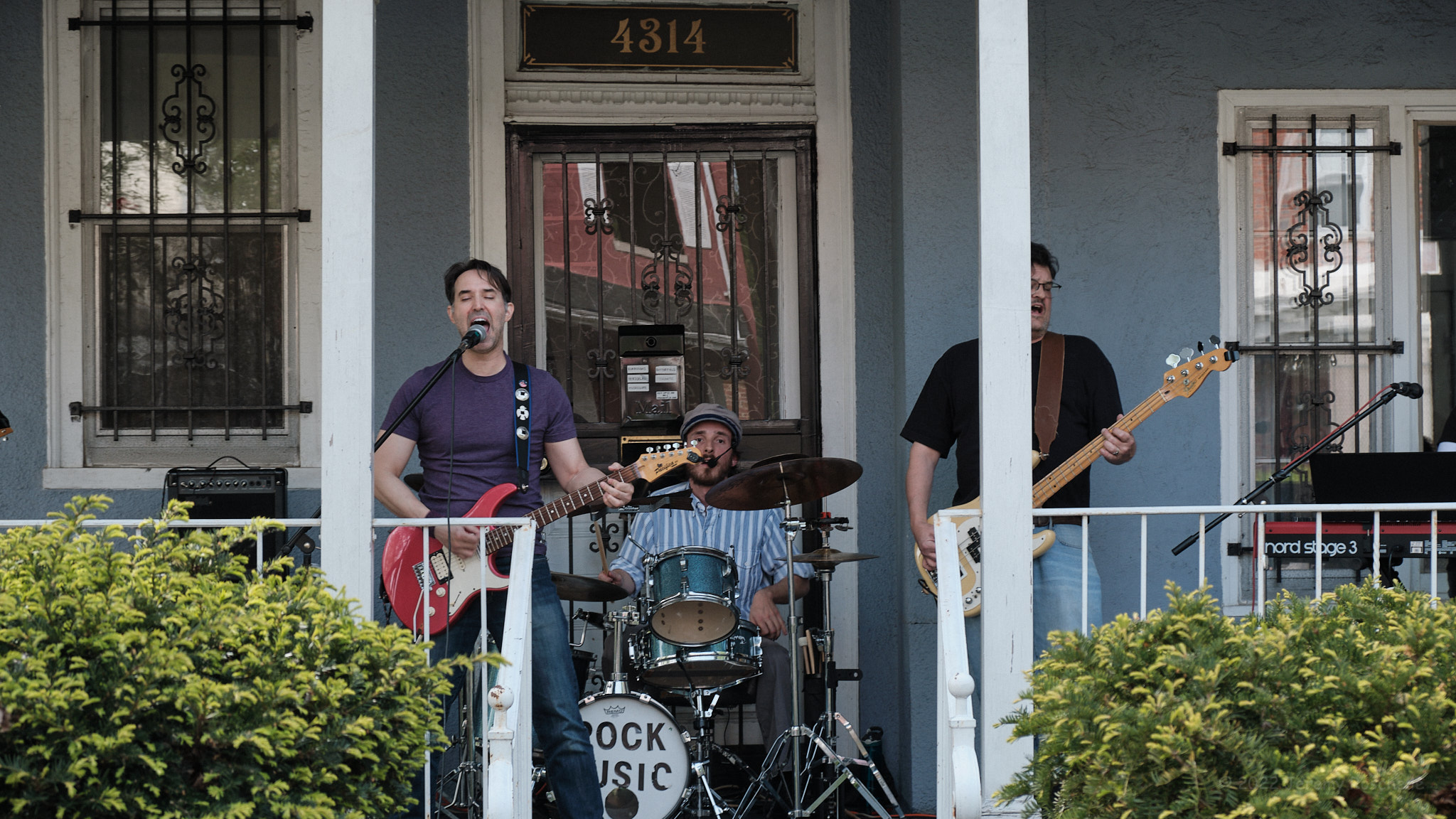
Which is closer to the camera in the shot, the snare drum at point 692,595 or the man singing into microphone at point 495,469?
the man singing into microphone at point 495,469

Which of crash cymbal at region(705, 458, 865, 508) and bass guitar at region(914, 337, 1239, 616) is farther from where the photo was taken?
crash cymbal at region(705, 458, 865, 508)

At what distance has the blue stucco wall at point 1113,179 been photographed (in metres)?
5.59

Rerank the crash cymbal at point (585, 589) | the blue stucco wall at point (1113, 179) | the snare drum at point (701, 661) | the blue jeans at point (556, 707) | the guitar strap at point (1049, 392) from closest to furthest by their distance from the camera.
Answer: the blue jeans at point (556, 707) → the guitar strap at point (1049, 392) → the snare drum at point (701, 661) → the crash cymbal at point (585, 589) → the blue stucco wall at point (1113, 179)

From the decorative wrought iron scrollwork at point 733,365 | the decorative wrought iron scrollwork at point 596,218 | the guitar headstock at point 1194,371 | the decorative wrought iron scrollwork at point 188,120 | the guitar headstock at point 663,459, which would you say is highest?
the decorative wrought iron scrollwork at point 188,120

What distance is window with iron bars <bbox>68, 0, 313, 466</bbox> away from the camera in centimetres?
590

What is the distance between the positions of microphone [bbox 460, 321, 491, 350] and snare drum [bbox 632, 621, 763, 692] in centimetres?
164

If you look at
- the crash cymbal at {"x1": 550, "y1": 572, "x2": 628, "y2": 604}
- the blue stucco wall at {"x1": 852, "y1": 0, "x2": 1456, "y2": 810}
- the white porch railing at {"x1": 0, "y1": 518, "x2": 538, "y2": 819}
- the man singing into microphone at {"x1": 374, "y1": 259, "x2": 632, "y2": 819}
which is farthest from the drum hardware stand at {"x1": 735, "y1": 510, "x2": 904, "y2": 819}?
the white porch railing at {"x1": 0, "y1": 518, "x2": 538, "y2": 819}

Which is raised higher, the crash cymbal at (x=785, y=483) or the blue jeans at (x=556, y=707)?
the crash cymbal at (x=785, y=483)

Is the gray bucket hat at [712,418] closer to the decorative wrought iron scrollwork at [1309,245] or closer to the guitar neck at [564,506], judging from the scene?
the guitar neck at [564,506]

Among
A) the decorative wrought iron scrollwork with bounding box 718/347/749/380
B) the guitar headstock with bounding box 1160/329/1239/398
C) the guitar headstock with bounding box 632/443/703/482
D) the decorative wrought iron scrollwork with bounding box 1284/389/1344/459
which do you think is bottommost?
the guitar headstock with bounding box 632/443/703/482

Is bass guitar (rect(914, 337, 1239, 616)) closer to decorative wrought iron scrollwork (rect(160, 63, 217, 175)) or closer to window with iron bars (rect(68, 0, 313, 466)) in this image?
window with iron bars (rect(68, 0, 313, 466))

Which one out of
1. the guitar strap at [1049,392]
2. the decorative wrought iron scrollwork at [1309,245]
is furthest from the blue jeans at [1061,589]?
the decorative wrought iron scrollwork at [1309,245]

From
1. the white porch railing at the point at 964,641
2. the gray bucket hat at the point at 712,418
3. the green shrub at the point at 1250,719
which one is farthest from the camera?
the gray bucket hat at the point at 712,418

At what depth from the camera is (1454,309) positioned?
19.4 feet
